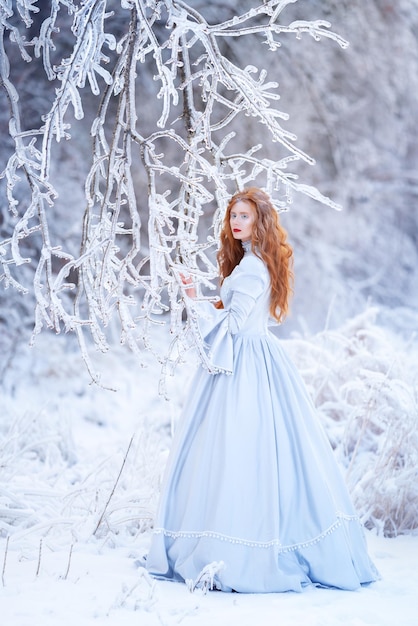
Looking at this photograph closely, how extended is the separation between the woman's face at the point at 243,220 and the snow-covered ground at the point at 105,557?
1008 mm

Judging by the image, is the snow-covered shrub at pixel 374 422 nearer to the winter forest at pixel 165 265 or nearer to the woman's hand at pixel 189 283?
the winter forest at pixel 165 265

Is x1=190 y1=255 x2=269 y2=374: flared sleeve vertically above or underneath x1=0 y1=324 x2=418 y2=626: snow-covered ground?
above

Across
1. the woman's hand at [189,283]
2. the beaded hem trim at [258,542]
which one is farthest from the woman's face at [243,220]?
the beaded hem trim at [258,542]

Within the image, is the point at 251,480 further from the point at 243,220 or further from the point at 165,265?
the point at 243,220

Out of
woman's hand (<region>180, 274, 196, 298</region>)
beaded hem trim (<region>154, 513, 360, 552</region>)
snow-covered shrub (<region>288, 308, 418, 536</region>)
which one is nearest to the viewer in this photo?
woman's hand (<region>180, 274, 196, 298</region>)

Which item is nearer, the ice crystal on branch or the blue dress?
the ice crystal on branch

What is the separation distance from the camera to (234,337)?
3.26 meters

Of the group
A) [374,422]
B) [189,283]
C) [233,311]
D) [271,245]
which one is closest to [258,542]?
[233,311]

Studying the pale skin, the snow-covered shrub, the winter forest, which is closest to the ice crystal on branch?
the winter forest

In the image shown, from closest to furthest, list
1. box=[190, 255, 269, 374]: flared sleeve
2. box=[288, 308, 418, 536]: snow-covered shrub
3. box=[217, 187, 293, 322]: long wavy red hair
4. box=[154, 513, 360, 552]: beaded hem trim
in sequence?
box=[154, 513, 360, 552]: beaded hem trim
box=[190, 255, 269, 374]: flared sleeve
box=[217, 187, 293, 322]: long wavy red hair
box=[288, 308, 418, 536]: snow-covered shrub

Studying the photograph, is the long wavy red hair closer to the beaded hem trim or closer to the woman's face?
the woman's face

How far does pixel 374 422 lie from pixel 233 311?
1.69 m

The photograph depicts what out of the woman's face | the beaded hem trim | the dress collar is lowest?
the beaded hem trim

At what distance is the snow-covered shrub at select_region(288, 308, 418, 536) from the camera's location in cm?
397
